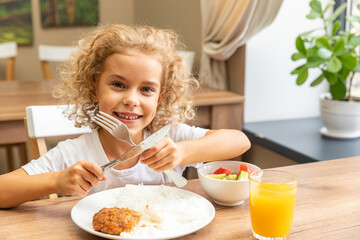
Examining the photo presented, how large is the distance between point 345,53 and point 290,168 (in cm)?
75

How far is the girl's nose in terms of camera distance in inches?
40.9

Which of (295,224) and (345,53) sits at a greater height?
(345,53)

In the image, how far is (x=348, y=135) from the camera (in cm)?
188

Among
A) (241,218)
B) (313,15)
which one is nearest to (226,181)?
(241,218)

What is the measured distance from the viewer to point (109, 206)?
88cm

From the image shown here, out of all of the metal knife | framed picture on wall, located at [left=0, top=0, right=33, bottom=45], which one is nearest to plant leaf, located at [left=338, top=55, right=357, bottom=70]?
the metal knife

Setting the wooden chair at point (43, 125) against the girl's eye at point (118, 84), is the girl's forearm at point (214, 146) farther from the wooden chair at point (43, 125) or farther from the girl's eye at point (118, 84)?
the wooden chair at point (43, 125)

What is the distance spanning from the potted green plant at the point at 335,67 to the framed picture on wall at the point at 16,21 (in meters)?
2.84

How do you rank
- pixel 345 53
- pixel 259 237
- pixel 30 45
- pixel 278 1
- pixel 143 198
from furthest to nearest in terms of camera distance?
pixel 30 45
pixel 278 1
pixel 345 53
pixel 143 198
pixel 259 237

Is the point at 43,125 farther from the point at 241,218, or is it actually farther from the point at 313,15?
the point at 313,15

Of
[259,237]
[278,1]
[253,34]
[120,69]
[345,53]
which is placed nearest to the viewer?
[259,237]

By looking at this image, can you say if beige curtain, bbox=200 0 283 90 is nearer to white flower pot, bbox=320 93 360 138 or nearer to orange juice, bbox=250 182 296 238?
white flower pot, bbox=320 93 360 138

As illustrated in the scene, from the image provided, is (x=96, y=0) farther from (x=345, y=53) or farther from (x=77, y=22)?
Answer: (x=345, y=53)

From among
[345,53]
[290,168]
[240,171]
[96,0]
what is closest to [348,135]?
[345,53]
